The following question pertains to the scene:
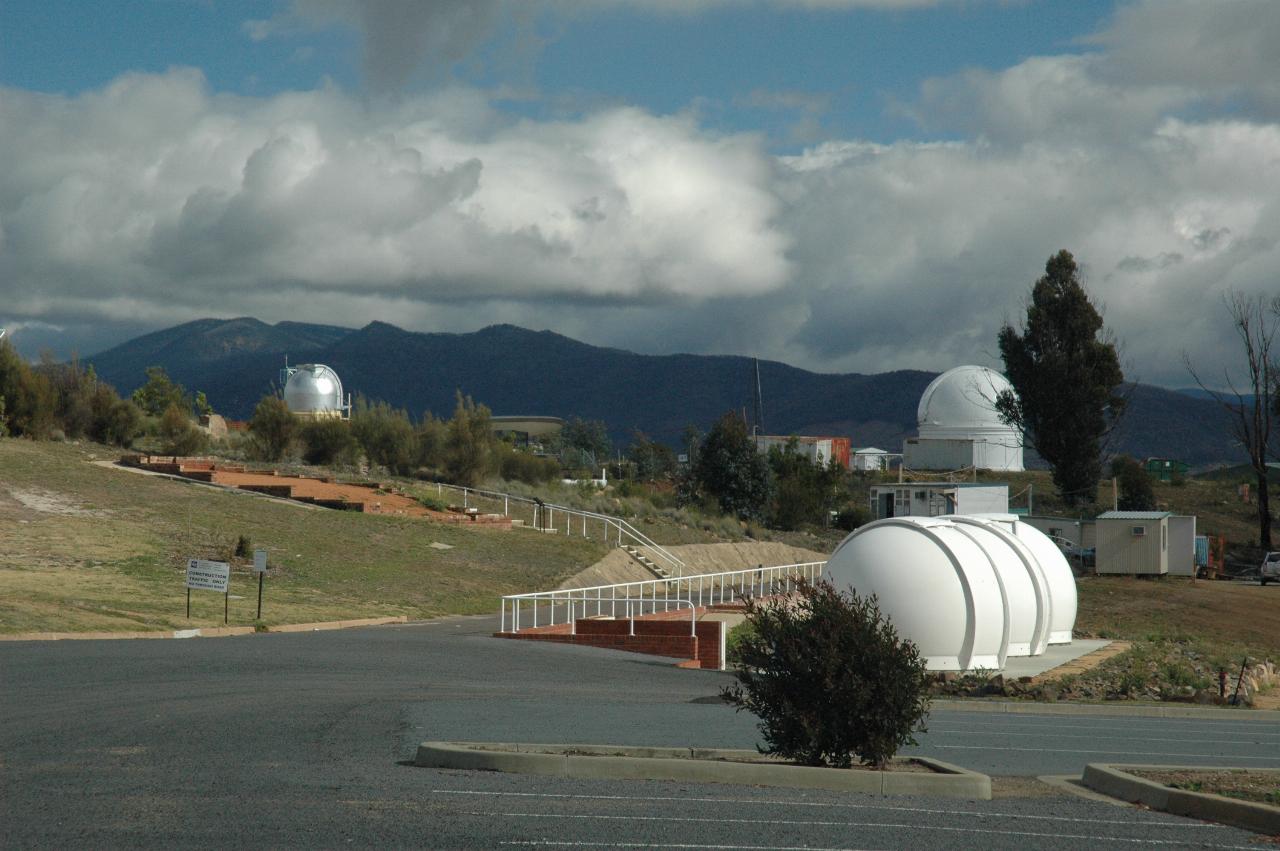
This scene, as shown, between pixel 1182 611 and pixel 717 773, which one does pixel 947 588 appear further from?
pixel 1182 611

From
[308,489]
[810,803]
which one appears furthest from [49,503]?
[810,803]

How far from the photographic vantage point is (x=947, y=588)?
20922mm

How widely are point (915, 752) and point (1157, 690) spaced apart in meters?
9.85

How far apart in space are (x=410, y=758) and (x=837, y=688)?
317 cm

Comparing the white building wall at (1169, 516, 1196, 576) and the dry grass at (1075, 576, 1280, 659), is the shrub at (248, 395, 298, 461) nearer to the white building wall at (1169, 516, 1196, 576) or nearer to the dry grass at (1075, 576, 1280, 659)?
the dry grass at (1075, 576, 1280, 659)

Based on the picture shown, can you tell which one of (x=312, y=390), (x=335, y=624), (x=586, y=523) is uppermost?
(x=312, y=390)

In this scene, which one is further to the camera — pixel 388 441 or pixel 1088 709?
pixel 388 441

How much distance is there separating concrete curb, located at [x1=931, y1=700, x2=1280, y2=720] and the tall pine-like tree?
3630 centimetres

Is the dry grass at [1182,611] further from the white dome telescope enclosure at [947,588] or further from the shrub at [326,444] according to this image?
the shrub at [326,444]

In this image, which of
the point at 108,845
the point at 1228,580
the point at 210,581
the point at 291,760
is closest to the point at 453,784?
the point at 291,760

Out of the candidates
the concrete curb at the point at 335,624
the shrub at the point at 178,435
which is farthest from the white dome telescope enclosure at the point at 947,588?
the shrub at the point at 178,435

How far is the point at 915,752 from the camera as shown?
11914mm

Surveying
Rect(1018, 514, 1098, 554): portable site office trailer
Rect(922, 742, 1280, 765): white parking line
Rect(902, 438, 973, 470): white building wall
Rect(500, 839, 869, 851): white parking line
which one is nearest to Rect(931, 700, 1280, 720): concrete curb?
Rect(922, 742, 1280, 765): white parking line

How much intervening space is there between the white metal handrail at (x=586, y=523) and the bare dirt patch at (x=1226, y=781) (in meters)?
29.0
